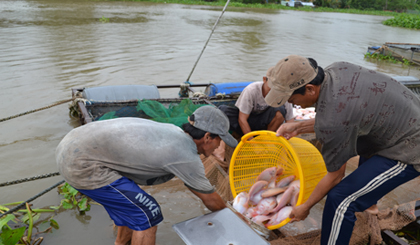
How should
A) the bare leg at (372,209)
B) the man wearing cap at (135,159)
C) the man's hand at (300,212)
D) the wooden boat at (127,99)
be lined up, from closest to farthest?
the man wearing cap at (135,159) < the man's hand at (300,212) < the bare leg at (372,209) < the wooden boat at (127,99)

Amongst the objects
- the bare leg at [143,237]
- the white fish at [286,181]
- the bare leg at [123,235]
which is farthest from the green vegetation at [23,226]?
the white fish at [286,181]

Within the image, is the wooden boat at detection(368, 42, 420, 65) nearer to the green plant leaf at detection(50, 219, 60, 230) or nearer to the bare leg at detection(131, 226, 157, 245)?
the bare leg at detection(131, 226, 157, 245)

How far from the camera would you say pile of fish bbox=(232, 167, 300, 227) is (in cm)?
264

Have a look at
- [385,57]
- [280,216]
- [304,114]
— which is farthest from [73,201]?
[385,57]

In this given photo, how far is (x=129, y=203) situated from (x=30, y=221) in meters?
1.31

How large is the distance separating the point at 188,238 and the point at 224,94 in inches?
121

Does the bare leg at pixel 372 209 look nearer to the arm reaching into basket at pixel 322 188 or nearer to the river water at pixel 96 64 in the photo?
the arm reaching into basket at pixel 322 188

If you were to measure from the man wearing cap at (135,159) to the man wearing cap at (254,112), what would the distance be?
1.52 m

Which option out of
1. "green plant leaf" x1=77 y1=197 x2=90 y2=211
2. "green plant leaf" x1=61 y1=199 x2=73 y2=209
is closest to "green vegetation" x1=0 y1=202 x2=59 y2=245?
"green plant leaf" x1=61 y1=199 x2=73 y2=209

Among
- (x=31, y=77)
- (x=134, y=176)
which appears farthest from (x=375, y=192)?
(x=31, y=77)

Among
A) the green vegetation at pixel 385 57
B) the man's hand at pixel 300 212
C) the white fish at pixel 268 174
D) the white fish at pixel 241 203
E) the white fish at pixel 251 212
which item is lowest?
the green vegetation at pixel 385 57

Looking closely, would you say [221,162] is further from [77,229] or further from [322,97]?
[322,97]

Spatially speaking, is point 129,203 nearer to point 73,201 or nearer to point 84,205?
point 84,205

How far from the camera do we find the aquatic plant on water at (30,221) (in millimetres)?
2516
